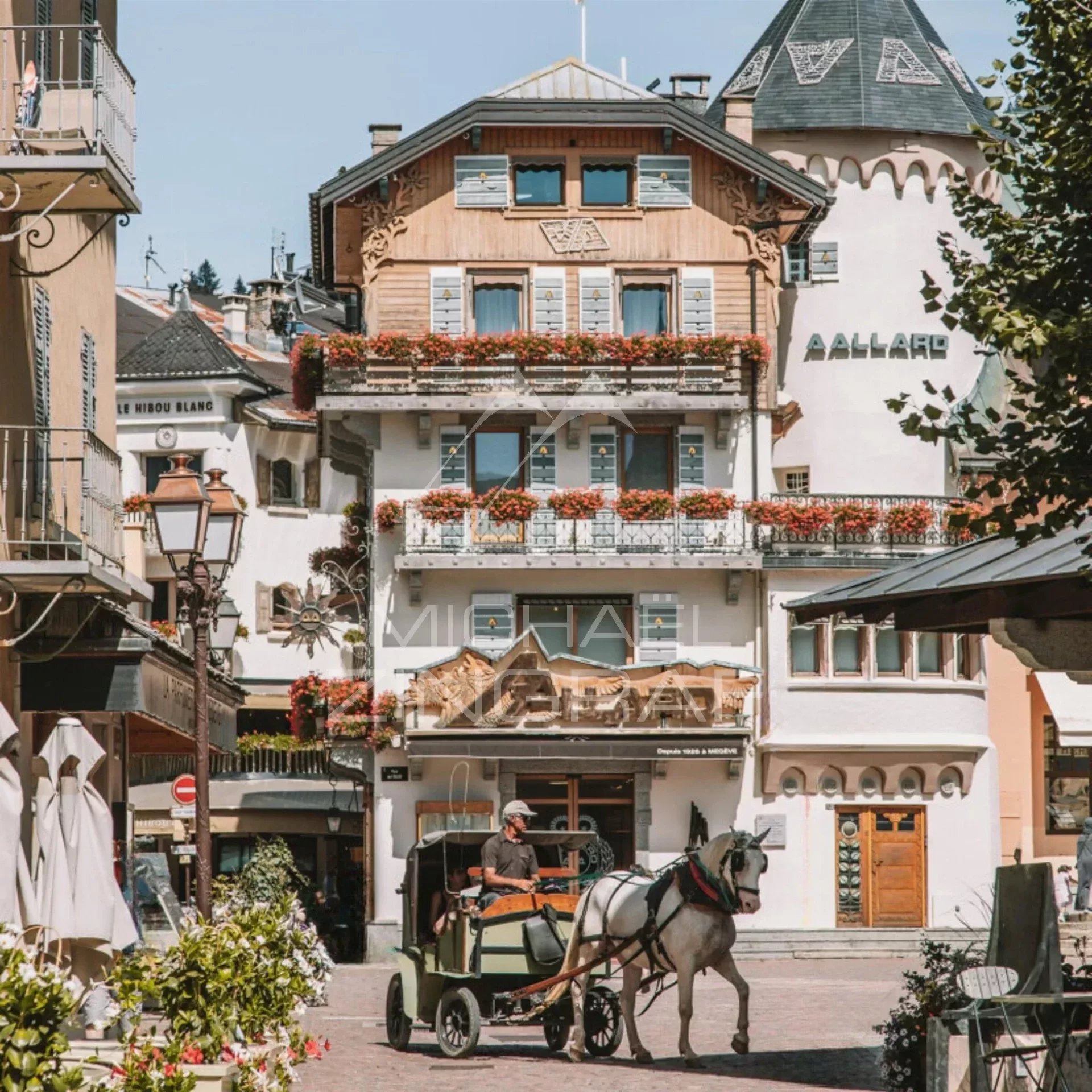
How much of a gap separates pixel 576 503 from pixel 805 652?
517 cm

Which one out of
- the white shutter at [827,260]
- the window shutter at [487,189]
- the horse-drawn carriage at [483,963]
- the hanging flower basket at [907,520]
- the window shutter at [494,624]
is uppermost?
the window shutter at [487,189]

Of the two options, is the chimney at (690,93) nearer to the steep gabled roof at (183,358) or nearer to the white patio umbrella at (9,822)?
the steep gabled roof at (183,358)

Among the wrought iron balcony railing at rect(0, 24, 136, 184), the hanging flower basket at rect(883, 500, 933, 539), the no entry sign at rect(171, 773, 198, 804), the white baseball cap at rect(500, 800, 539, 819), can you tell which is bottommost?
the no entry sign at rect(171, 773, 198, 804)

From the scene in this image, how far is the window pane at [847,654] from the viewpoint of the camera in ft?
144

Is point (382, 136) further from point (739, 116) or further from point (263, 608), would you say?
point (263, 608)

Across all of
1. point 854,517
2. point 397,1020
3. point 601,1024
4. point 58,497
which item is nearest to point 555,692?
point 854,517

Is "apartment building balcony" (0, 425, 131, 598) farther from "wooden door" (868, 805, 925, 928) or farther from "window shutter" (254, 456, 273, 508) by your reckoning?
"window shutter" (254, 456, 273, 508)

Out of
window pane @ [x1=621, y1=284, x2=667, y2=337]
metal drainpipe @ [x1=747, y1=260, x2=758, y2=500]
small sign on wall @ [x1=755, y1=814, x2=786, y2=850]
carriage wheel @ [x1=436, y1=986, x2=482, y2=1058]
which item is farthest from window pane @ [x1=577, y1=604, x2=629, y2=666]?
carriage wheel @ [x1=436, y1=986, x2=482, y2=1058]

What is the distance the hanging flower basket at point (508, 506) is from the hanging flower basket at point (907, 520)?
252 inches

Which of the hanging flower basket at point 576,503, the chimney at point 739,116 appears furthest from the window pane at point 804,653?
the chimney at point 739,116

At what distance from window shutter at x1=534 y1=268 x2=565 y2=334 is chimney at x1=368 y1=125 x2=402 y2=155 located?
14.6 ft

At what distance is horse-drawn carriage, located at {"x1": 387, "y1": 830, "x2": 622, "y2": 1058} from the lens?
18.7 metres

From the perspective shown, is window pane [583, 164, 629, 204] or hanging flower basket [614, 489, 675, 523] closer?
hanging flower basket [614, 489, 675, 523]

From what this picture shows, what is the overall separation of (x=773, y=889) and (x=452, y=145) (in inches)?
576
